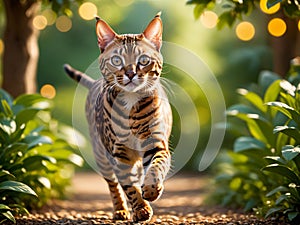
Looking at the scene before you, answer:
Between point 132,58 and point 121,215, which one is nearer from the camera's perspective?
point 132,58

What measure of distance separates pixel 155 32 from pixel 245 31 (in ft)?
19.8

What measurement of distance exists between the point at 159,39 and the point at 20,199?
1960 millimetres

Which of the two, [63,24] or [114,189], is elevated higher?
[63,24]

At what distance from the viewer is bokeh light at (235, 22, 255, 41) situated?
923 centimetres

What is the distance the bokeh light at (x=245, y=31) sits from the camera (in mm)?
9227

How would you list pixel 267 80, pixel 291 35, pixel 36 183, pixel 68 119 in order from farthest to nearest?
pixel 68 119 < pixel 291 35 < pixel 267 80 < pixel 36 183

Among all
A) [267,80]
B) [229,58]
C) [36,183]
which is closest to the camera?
[36,183]

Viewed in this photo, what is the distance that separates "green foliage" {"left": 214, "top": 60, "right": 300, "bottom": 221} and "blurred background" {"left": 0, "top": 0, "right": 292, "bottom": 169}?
9.21ft

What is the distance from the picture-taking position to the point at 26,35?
5.94m

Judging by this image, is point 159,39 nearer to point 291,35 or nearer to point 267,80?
point 267,80

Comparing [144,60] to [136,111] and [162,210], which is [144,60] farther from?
[162,210]

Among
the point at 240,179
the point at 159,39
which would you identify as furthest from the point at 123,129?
the point at 240,179

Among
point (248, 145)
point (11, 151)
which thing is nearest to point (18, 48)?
point (11, 151)

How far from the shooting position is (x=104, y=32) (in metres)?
3.69
